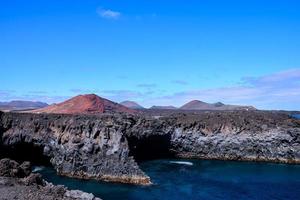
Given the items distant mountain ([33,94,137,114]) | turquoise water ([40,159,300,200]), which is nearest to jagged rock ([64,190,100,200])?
turquoise water ([40,159,300,200])

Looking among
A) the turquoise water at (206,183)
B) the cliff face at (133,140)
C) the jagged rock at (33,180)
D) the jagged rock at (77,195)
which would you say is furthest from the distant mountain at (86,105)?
the jagged rock at (77,195)

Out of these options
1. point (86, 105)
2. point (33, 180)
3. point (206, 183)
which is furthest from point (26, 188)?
point (86, 105)

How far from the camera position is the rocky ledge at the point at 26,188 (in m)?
30.6

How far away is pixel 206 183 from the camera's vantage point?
50.8 metres

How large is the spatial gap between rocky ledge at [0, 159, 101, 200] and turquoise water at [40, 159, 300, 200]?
9084 mm

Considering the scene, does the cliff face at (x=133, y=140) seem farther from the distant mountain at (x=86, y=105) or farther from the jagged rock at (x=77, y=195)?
the distant mountain at (x=86, y=105)

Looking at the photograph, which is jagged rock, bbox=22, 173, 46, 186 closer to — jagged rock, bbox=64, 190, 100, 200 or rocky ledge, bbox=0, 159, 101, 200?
rocky ledge, bbox=0, 159, 101, 200

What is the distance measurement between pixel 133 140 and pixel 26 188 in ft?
118

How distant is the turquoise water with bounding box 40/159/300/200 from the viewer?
145 feet

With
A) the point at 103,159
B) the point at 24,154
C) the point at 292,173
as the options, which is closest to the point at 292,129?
the point at 292,173

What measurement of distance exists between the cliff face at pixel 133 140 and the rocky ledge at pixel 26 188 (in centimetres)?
1535

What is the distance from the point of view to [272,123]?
72.4 meters

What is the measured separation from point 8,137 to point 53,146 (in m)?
7.52

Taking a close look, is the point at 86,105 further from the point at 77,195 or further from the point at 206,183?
the point at 77,195
